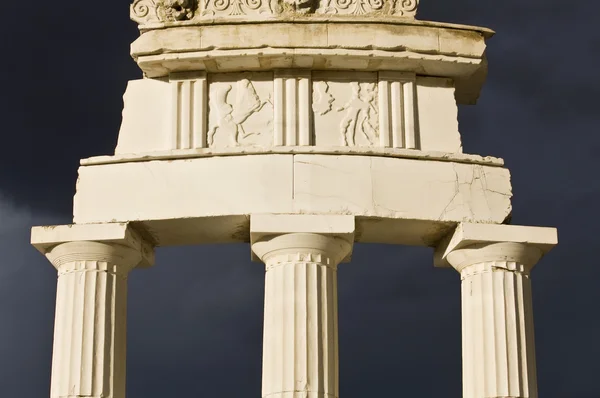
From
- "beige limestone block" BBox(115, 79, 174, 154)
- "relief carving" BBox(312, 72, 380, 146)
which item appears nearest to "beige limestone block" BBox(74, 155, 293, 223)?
"beige limestone block" BBox(115, 79, 174, 154)

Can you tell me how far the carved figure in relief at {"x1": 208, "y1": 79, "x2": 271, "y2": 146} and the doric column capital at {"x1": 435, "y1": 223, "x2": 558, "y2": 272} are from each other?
14.7 ft

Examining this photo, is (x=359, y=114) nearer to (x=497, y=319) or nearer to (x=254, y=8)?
(x=254, y=8)

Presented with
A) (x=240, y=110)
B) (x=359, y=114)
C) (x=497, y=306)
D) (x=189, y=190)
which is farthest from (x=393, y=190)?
(x=189, y=190)

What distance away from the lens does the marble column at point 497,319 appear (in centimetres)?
2930

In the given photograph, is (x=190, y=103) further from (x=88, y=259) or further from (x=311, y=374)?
(x=311, y=374)

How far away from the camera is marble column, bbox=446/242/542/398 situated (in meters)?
29.3

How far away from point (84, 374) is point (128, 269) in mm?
2510

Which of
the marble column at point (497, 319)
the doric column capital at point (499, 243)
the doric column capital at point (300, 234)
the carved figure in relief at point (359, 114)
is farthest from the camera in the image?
the carved figure in relief at point (359, 114)

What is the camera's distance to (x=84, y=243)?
29.8 metres

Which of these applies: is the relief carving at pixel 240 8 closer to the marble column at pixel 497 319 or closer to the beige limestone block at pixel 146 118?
the beige limestone block at pixel 146 118

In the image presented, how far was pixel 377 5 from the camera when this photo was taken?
31.3 metres

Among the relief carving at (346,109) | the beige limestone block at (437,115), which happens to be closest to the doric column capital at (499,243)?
the beige limestone block at (437,115)

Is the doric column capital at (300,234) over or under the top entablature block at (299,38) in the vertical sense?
under

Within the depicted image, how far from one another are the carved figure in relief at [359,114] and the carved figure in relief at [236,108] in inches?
61.3
